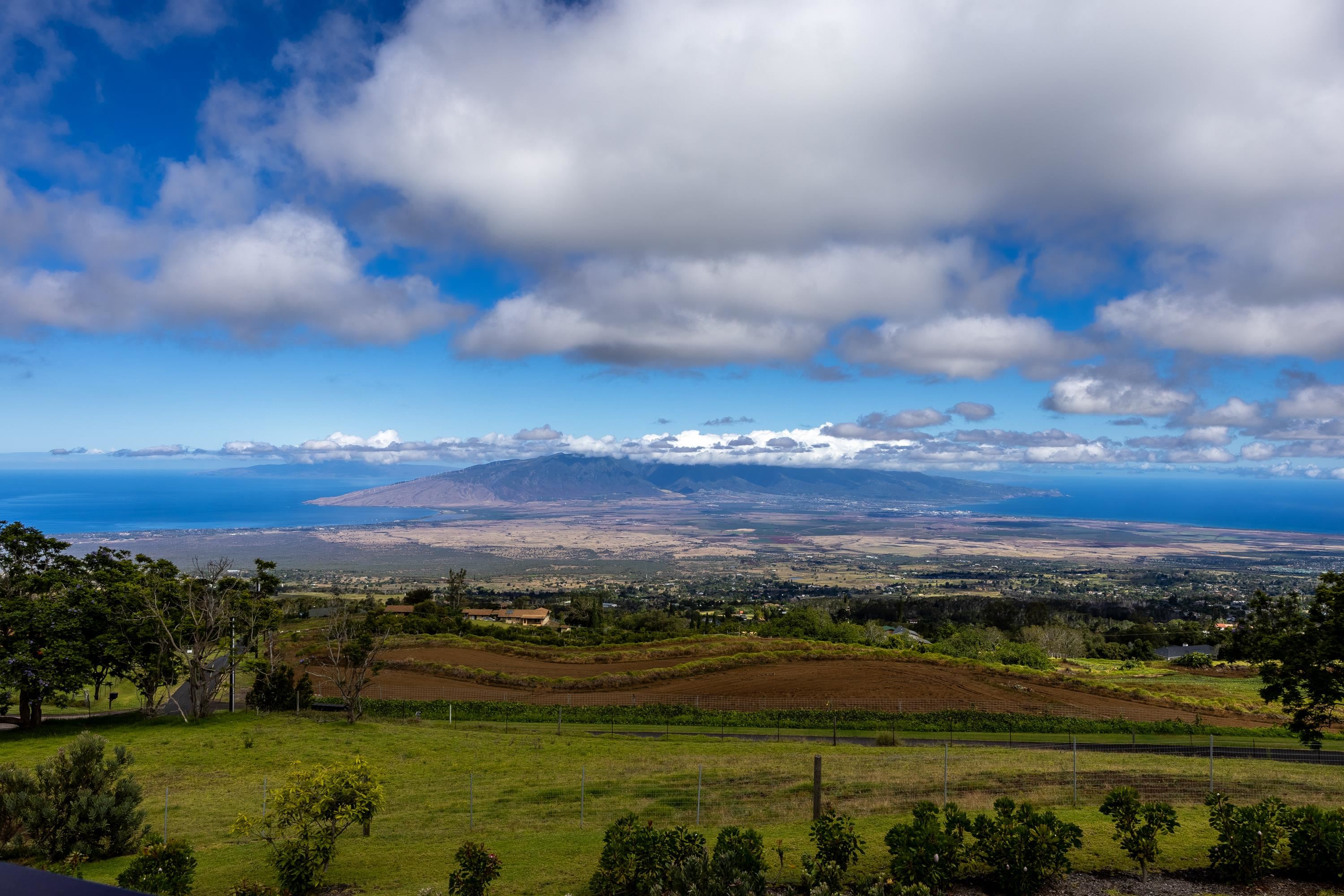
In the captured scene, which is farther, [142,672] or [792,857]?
[142,672]

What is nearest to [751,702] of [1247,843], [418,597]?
[1247,843]

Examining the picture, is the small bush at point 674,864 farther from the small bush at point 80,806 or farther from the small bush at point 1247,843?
the small bush at point 80,806

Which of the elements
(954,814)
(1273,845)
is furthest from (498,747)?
(1273,845)

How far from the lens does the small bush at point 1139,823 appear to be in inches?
500

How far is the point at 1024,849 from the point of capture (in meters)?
12.0

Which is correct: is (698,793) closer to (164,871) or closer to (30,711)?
(164,871)

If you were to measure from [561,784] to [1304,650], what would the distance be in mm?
23897

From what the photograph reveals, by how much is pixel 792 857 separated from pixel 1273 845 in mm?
8483

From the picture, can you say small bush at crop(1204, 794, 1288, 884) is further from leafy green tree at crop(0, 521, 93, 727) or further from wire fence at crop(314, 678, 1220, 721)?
leafy green tree at crop(0, 521, 93, 727)

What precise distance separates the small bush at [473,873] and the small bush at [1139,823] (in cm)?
1113

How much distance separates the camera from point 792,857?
44.5 feet

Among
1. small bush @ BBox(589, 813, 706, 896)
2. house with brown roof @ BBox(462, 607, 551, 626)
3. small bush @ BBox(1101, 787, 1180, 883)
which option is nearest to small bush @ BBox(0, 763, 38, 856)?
small bush @ BBox(589, 813, 706, 896)

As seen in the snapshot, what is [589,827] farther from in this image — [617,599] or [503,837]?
[617,599]

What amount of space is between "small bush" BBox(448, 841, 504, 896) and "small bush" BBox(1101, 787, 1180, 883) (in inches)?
438
